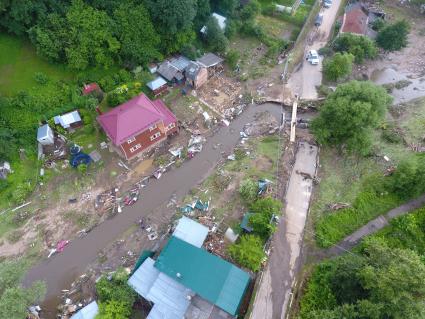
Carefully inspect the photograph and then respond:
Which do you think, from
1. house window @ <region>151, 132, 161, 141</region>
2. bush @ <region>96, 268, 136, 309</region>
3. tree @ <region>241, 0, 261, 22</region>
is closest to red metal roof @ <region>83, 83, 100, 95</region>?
house window @ <region>151, 132, 161, 141</region>

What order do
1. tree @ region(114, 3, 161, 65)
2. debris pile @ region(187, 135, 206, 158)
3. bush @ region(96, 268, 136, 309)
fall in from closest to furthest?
bush @ region(96, 268, 136, 309) < debris pile @ region(187, 135, 206, 158) < tree @ region(114, 3, 161, 65)

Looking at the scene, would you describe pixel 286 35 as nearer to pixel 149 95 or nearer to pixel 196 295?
pixel 149 95

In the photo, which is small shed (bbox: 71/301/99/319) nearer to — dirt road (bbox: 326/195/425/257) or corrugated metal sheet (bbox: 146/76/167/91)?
dirt road (bbox: 326/195/425/257)

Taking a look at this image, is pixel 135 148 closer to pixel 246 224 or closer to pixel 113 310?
pixel 246 224

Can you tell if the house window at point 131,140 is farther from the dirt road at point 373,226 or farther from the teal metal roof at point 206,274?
the dirt road at point 373,226

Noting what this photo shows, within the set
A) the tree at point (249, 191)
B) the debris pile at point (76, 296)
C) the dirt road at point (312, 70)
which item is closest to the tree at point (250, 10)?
the dirt road at point (312, 70)

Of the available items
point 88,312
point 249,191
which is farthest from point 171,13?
point 88,312
